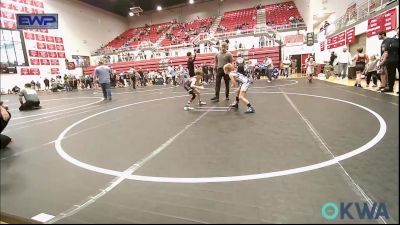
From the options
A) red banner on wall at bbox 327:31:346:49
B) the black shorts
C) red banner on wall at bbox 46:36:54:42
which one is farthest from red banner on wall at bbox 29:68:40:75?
the black shorts

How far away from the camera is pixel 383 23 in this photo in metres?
11.1

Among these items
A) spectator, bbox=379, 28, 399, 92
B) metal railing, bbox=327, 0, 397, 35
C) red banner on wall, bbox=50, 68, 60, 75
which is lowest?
spectator, bbox=379, 28, 399, 92

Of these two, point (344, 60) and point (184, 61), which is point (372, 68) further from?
point (184, 61)

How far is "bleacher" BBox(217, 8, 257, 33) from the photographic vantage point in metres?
30.3

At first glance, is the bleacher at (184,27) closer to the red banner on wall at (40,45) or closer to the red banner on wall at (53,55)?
the red banner on wall at (53,55)

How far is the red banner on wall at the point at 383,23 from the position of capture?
10.2 m

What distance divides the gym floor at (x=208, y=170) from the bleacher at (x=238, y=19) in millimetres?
26848

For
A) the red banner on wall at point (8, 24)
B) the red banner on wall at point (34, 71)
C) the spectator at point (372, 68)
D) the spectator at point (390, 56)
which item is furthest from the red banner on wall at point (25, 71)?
the spectator at point (390, 56)

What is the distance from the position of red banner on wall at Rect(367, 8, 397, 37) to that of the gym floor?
725cm

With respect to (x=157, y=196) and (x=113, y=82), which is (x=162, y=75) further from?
(x=157, y=196)

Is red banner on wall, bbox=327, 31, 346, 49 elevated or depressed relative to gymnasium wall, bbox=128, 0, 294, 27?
depressed

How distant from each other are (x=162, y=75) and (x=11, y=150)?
20.2 metres

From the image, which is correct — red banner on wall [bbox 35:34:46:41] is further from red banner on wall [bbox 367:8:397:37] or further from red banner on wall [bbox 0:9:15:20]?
red banner on wall [bbox 367:8:397:37]

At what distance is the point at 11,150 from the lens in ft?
13.6
